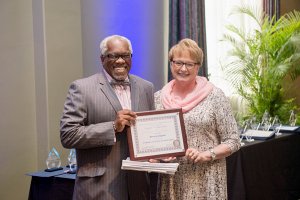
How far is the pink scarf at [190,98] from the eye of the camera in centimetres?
247

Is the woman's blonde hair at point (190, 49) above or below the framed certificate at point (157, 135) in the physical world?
above

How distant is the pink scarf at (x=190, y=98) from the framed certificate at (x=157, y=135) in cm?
15

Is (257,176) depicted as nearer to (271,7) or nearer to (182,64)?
(182,64)

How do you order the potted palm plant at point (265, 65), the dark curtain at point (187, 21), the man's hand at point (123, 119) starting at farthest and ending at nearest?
the potted palm plant at point (265, 65), the dark curtain at point (187, 21), the man's hand at point (123, 119)

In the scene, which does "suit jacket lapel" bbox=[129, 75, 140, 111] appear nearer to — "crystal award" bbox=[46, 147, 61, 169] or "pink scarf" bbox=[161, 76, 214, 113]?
"pink scarf" bbox=[161, 76, 214, 113]

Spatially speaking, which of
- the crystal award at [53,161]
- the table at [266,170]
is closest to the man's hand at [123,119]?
the crystal award at [53,161]

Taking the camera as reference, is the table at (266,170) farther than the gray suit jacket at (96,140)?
Yes

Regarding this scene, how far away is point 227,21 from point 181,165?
5038 millimetres

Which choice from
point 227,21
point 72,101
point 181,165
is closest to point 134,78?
point 72,101

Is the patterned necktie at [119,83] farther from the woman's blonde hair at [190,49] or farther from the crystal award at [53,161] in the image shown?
the crystal award at [53,161]

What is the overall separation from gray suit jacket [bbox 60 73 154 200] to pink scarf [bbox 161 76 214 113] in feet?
0.87

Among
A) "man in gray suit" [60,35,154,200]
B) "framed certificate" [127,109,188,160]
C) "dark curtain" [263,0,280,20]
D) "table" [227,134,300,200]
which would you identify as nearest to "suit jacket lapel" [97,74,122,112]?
"man in gray suit" [60,35,154,200]

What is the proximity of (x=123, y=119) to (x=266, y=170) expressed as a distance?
2434mm

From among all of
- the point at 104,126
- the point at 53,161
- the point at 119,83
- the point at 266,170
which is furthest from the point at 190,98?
the point at 266,170
